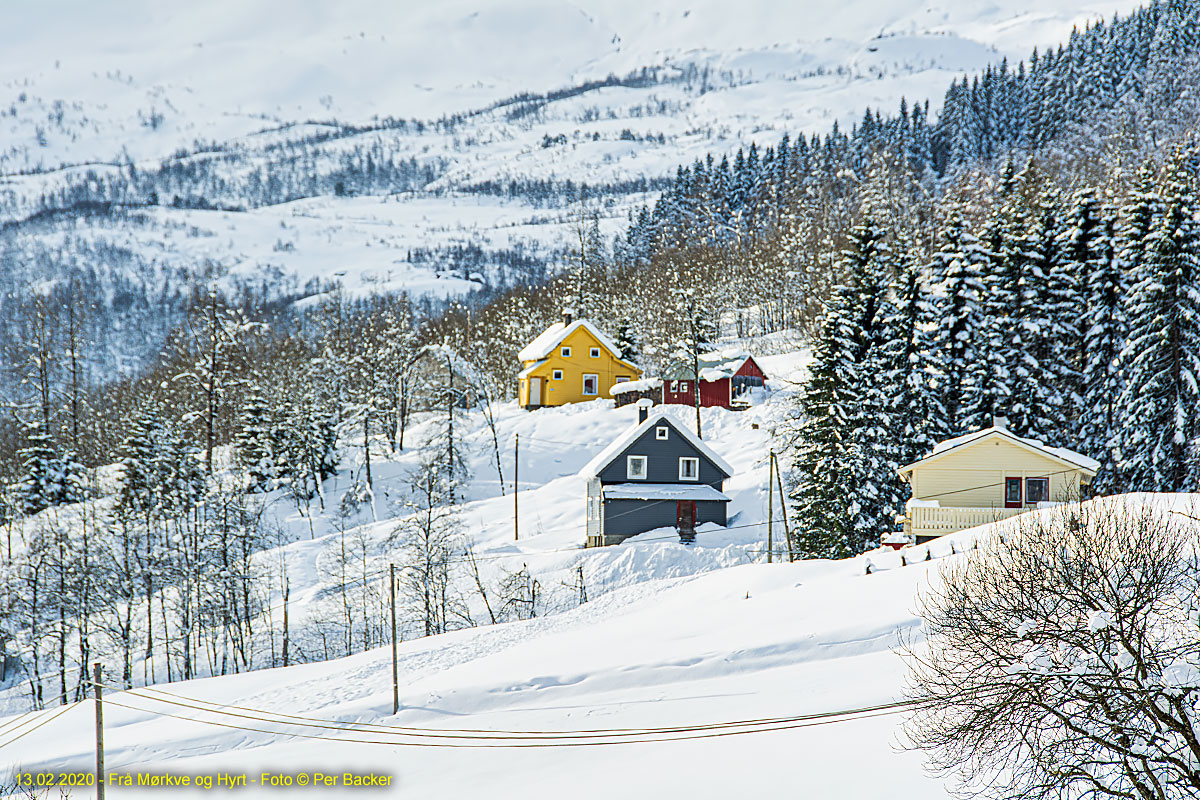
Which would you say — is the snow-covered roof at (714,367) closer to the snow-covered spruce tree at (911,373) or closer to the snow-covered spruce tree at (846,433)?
the snow-covered spruce tree at (846,433)

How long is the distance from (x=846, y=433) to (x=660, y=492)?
435 inches

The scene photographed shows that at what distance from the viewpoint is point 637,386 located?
6919 cm

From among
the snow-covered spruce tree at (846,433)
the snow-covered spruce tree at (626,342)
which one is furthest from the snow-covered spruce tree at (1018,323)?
the snow-covered spruce tree at (626,342)

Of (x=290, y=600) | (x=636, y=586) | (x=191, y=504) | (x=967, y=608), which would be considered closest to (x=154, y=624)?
(x=290, y=600)

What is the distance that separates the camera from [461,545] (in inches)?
1770

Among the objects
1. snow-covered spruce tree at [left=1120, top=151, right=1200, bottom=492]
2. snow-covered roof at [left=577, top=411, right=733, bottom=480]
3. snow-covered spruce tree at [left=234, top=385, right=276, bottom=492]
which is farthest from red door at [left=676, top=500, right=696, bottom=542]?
snow-covered spruce tree at [left=234, top=385, right=276, bottom=492]

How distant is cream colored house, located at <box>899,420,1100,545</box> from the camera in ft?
111

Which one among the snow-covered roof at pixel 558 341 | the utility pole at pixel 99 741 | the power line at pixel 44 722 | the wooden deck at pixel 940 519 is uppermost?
the snow-covered roof at pixel 558 341

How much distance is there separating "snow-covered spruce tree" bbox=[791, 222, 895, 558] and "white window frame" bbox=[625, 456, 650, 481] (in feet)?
28.6

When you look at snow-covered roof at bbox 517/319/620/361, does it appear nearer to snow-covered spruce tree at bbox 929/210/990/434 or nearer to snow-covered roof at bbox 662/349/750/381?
snow-covered roof at bbox 662/349/750/381

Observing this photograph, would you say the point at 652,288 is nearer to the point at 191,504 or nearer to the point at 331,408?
the point at 331,408

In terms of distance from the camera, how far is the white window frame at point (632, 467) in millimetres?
45500

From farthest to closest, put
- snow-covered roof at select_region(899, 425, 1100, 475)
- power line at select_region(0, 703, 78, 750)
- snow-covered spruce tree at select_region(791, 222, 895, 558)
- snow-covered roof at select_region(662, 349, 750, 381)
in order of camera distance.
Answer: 1. snow-covered roof at select_region(662, 349, 750, 381)
2. snow-covered spruce tree at select_region(791, 222, 895, 558)
3. snow-covered roof at select_region(899, 425, 1100, 475)
4. power line at select_region(0, 703, 78, 750)

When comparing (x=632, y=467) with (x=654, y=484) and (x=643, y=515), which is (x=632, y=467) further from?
(x=643, y=515)
